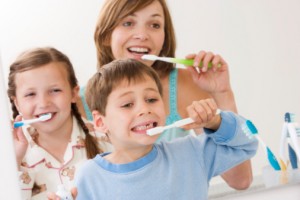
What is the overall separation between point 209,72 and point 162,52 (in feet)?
0.33

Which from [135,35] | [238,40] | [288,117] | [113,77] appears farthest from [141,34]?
[288,117]

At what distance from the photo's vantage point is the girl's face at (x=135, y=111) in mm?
741

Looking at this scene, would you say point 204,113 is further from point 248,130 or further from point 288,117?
point 288,117

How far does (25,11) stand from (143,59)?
224 mm

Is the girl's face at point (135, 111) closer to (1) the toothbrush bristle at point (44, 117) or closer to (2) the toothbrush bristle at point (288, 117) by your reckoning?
(1) the toothbrush bristle at point (44, 117)

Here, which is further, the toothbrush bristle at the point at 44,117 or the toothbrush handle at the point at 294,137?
the toothbrush handle at the point at 294,137

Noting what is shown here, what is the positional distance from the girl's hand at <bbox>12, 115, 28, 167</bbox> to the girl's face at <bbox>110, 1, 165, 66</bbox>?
21cm

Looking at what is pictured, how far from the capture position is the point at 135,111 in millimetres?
743

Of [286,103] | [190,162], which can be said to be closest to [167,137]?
[190,162]

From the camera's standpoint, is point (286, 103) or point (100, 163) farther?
point (286, 103)

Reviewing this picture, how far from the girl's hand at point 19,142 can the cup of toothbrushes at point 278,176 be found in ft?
1.65

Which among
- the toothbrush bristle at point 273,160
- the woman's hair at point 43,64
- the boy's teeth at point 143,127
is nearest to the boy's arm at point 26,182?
the woman's hair at point 43,64

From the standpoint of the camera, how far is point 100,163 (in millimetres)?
774

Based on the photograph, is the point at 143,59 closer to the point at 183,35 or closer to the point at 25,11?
the point at 183,35
